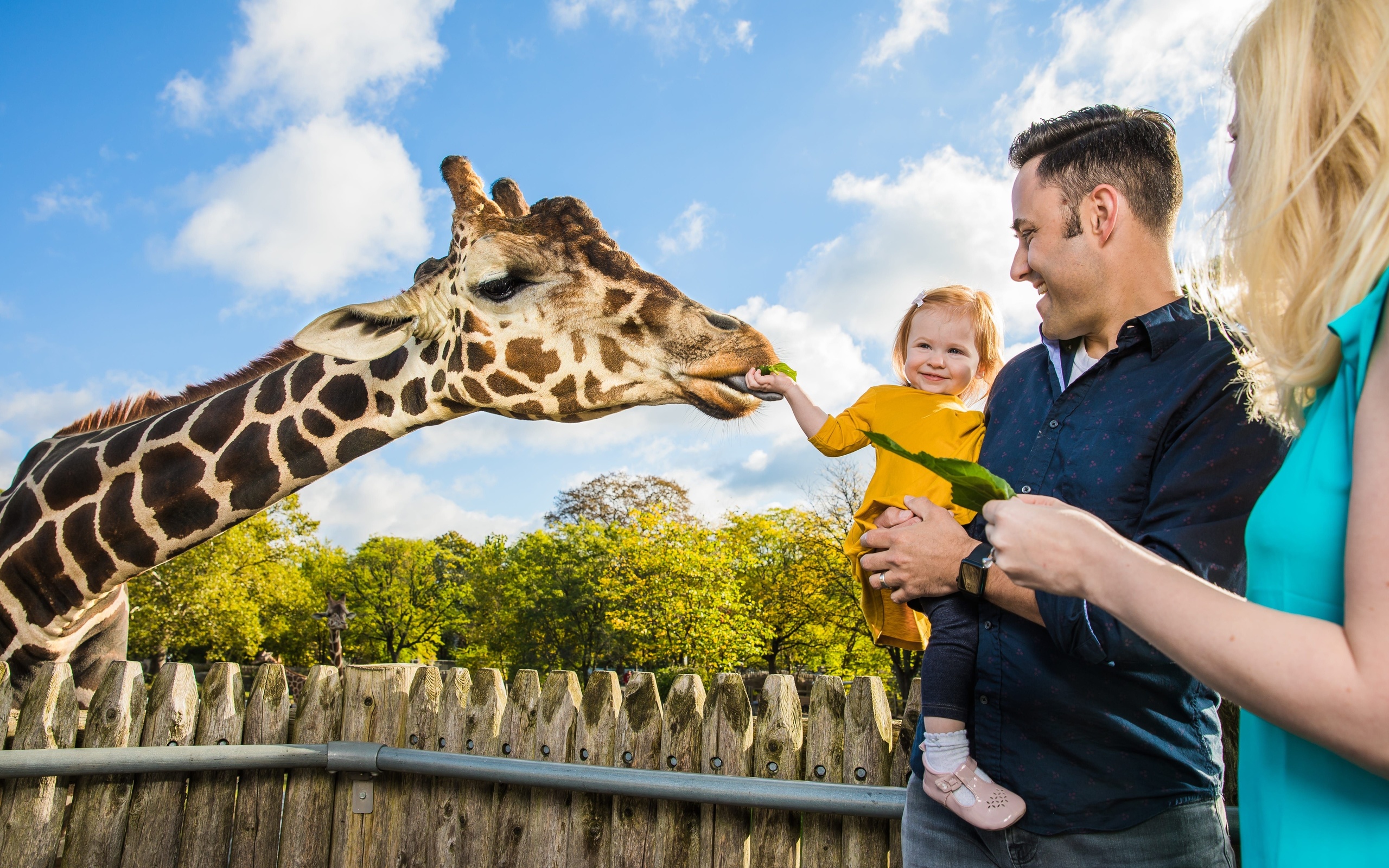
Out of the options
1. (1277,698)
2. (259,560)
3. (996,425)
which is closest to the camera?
(1277,698)

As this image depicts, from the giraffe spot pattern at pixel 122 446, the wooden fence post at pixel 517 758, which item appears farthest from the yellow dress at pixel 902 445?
the giraffe spot pattern at pixel 122 446

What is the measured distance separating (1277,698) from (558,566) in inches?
1519

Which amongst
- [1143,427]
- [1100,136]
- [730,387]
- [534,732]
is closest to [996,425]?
[1143,427]

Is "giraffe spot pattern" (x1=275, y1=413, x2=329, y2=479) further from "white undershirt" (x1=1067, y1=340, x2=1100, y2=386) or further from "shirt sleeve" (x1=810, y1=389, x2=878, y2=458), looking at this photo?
"white undershirt" (x1=1067, y1=340, x2=1100, y2=386)

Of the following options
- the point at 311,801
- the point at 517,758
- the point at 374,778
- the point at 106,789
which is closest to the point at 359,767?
the point at 374,778

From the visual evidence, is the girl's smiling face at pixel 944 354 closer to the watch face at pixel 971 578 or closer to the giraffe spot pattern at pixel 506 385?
the watch face at pixel 971 578

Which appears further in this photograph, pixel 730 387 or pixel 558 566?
pixel 558 566

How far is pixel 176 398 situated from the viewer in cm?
446

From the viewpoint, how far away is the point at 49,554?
3.87 m

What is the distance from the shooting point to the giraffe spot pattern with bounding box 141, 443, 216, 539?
3797mm

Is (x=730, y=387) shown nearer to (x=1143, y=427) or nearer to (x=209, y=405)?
(x=1143, y=427)

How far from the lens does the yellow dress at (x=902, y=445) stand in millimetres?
2373

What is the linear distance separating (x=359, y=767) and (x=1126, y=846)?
9.44 feet

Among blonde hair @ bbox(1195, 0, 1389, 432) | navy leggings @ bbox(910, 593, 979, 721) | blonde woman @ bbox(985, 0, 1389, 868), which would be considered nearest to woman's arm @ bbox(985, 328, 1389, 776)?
blonde woman @ bbox(985, 0, 1389, 868)
